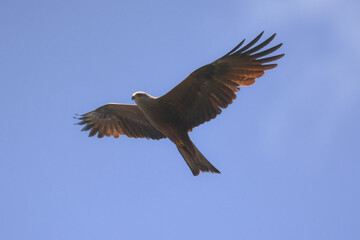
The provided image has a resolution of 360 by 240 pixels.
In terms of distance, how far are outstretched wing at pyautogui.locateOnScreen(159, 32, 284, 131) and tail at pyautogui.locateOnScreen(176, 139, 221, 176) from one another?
354mm

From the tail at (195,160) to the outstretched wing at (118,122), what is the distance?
3.08 feet

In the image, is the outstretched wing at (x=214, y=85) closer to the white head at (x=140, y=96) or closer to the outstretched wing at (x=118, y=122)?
the white head at (x=140, y=96)

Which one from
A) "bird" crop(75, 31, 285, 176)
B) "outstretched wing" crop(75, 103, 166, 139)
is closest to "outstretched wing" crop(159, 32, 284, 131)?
"bird" crop(75, 31, 285, 176)

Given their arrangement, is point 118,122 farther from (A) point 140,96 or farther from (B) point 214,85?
(B) point 214,85

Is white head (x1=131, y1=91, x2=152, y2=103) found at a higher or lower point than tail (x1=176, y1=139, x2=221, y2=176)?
higher

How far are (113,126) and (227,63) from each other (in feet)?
10.4

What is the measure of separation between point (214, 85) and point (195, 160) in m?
1.47

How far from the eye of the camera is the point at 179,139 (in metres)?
8.68

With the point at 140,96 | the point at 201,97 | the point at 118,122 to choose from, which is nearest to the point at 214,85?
the point at 201,97

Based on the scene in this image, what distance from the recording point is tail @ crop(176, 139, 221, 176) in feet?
28.5

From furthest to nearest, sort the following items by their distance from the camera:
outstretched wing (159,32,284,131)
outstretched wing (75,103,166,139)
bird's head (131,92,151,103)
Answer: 1. outstretched wing (75,103,166,139)
2. bird's head (131,92,151,103)
3. outstretched wing (159,32,284,131)

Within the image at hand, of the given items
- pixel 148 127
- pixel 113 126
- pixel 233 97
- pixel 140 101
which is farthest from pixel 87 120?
pixel 233 97

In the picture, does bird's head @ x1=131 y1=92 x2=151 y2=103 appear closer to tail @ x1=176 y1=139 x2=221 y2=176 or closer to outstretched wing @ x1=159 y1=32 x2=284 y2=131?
outstretched wing @ x1=159 y1=32 x2=284 y2=131

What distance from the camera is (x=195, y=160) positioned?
8.80m
